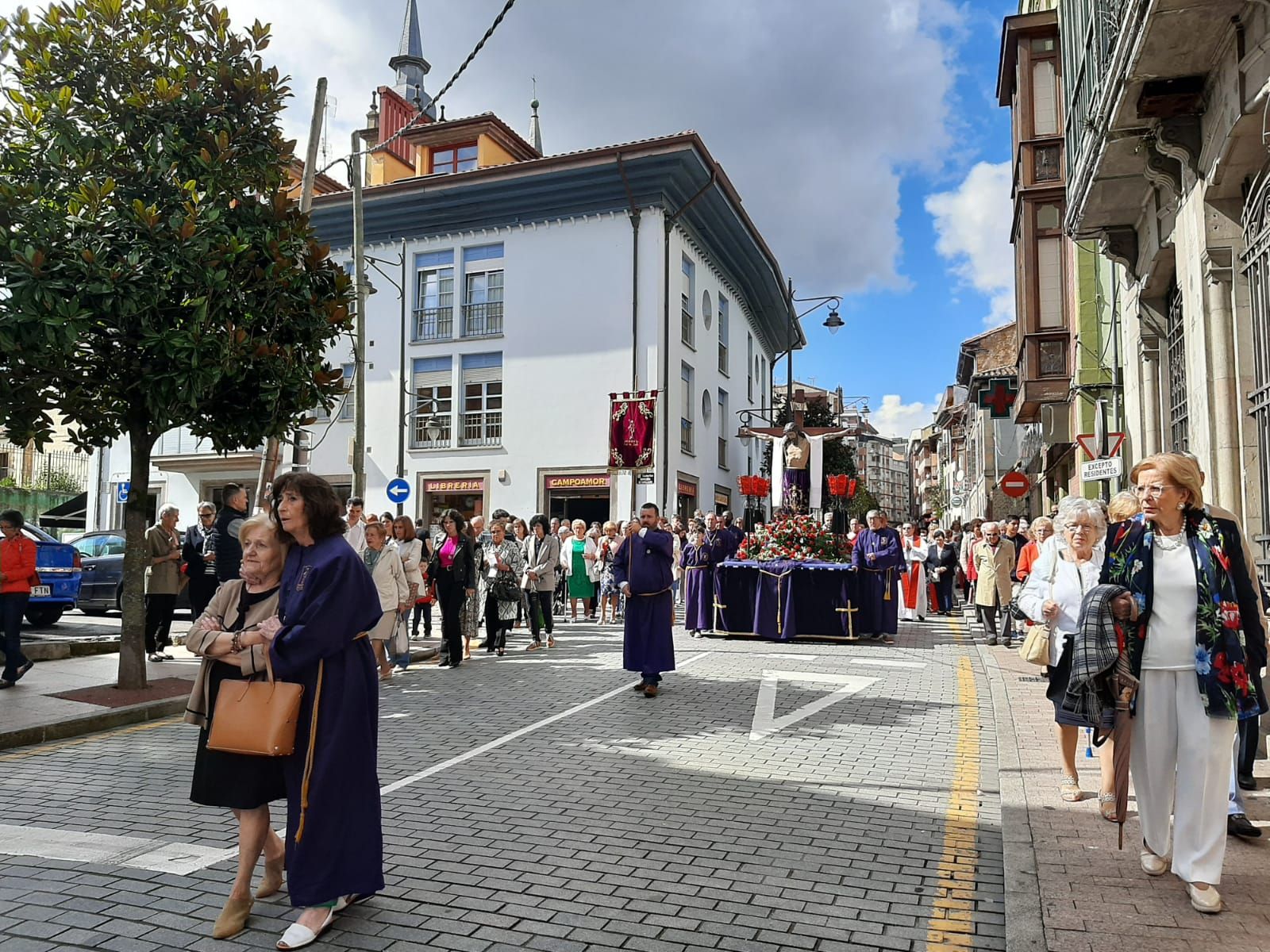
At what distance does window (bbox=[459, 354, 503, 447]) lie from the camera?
2877 cm

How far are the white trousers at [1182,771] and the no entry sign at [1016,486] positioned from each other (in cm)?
1606

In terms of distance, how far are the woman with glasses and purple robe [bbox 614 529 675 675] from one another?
18.7 feet

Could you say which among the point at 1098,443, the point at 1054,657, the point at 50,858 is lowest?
the point at 50,858

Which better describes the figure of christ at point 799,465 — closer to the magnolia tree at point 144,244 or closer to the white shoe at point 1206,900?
the magnolia tree at point 144,244

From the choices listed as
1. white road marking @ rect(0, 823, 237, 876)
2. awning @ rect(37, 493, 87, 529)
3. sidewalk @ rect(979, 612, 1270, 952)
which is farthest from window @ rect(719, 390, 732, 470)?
white road marking @ rect(0, 823, 237, 876)

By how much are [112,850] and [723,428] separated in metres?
29.7

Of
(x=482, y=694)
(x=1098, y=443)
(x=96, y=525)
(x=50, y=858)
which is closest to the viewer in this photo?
(x=50, y=858)

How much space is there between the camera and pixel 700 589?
52.3 ft

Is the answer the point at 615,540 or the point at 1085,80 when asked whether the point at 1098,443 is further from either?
the point at 615,540

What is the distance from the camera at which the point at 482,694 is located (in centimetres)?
1019

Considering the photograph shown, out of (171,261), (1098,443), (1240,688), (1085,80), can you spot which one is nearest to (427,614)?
(171,261)

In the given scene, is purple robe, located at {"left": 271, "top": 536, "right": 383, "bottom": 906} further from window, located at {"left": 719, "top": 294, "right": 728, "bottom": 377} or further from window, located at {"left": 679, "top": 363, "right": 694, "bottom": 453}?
window, located at {"left": 719, "top": 294, "right": 728, "bottom": 377}

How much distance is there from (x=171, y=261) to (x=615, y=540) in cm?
1099

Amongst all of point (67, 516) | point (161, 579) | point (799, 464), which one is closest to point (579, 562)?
point (799, 464)
